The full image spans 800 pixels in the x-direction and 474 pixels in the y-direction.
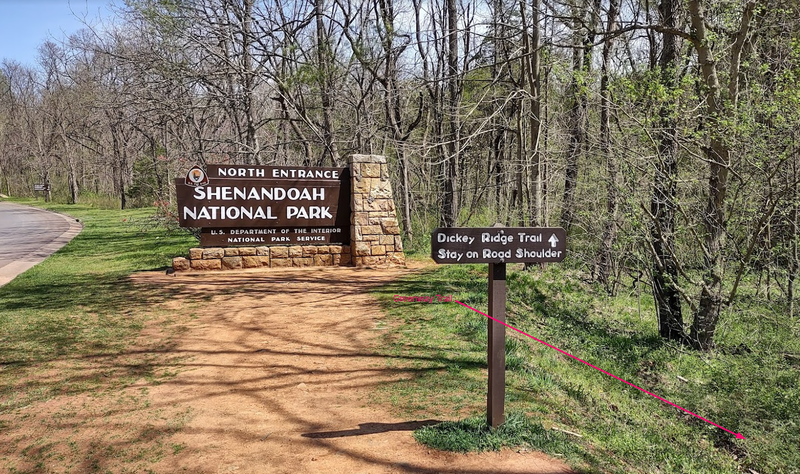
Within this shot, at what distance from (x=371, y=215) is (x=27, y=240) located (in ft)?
40.7

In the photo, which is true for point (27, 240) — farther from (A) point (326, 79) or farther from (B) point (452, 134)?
(B) point (452, 134)

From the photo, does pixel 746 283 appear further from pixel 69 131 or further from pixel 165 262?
pixel 69 131

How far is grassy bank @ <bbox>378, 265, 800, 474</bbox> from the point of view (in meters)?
4.22

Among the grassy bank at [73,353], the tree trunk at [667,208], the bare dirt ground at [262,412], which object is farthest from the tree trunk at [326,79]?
the tree trunk at [667,208]

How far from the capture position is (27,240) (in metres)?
16.9

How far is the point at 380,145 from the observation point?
17.5 metres

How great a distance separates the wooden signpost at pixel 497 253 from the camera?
369cm

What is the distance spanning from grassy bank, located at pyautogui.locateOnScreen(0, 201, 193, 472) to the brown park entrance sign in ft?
5.89

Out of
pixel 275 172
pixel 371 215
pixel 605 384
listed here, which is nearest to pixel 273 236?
pixel 275 172

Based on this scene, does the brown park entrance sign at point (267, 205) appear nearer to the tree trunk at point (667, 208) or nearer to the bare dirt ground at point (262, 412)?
the bare dirt ground at point (262, 412)

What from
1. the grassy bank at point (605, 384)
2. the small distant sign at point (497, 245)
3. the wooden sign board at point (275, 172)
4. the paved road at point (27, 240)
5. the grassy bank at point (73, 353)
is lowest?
the grassy bank at point (605, 384)

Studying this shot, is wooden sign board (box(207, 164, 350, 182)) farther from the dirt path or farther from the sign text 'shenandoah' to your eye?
the dirt path

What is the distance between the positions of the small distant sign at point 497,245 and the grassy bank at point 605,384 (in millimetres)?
1248

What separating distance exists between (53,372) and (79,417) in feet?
4.31
